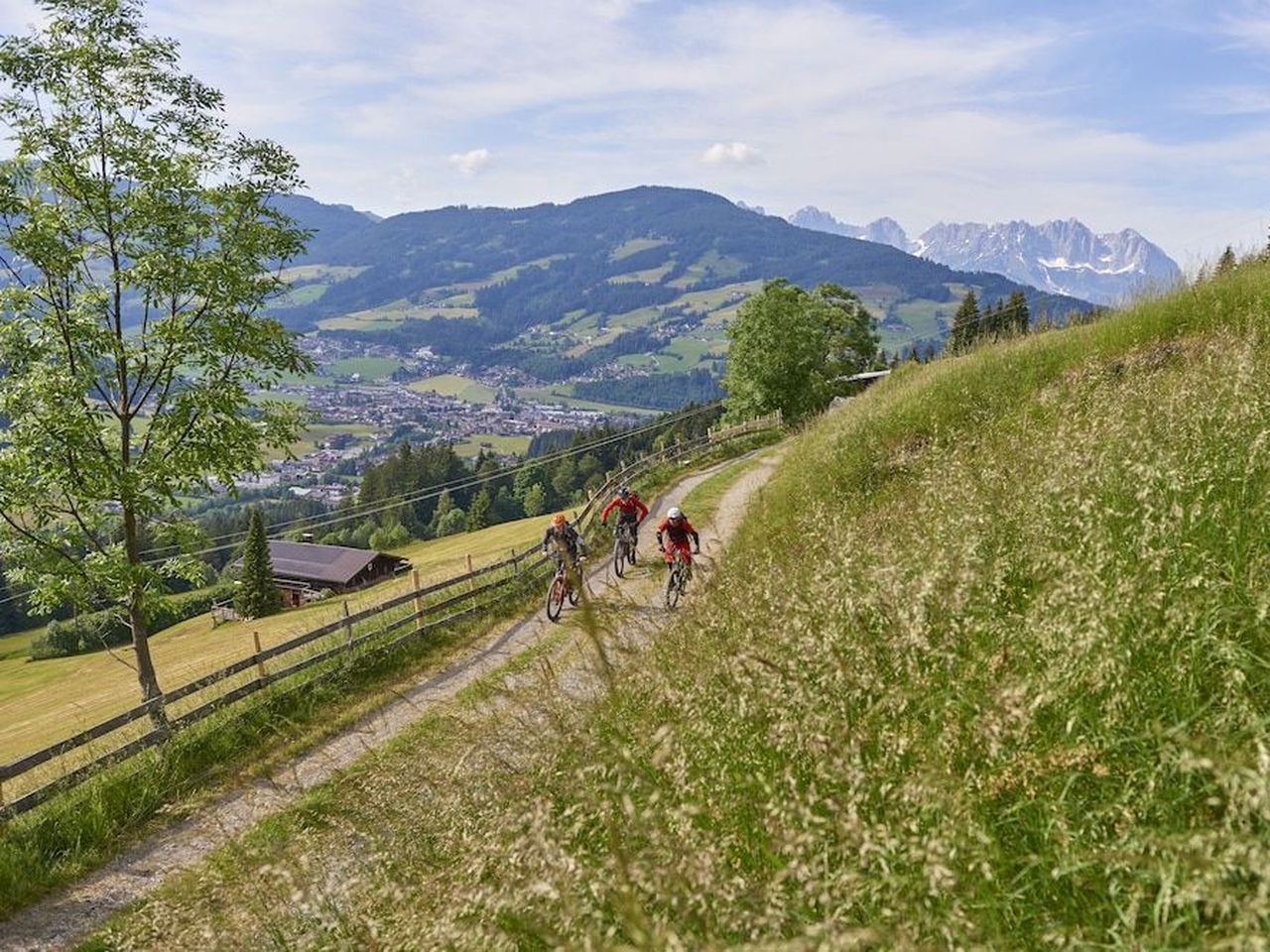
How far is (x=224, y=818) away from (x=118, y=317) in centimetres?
835

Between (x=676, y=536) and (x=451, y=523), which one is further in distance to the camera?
(x=451, y=523)

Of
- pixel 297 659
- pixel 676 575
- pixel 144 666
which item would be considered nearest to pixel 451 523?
pixel 297 659

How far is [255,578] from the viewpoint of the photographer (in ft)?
221

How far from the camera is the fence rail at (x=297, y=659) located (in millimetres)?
11516

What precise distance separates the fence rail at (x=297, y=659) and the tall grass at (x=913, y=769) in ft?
27.1

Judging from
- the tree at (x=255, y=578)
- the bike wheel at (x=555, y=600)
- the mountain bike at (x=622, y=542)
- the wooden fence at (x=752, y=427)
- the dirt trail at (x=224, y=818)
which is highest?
the wooden fence at (x=752, y=427)

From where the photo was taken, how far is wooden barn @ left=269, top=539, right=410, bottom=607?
81.3 metres

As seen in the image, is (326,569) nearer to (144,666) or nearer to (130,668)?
(130,668)

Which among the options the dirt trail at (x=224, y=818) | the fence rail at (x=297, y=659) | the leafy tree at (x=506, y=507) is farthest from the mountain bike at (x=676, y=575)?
the leafy tree at (x=506, y=507)

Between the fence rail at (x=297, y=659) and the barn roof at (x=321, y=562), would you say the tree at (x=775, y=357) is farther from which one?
the barn roof at (x=321, y=562)

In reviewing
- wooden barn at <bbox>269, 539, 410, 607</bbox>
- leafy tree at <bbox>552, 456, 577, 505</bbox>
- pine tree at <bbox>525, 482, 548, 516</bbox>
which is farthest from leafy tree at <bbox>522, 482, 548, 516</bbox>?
wooden barn at <bbox>269, 539, 410, 607</bbox>

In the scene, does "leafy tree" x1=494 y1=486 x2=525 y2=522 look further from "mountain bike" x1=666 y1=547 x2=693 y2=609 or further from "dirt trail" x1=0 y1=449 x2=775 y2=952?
"mountain bike" x1=666 y1=547 x2=693 y2=609

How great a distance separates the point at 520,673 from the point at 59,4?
1314 centimetres

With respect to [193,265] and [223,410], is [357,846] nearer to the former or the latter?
[223,410]
